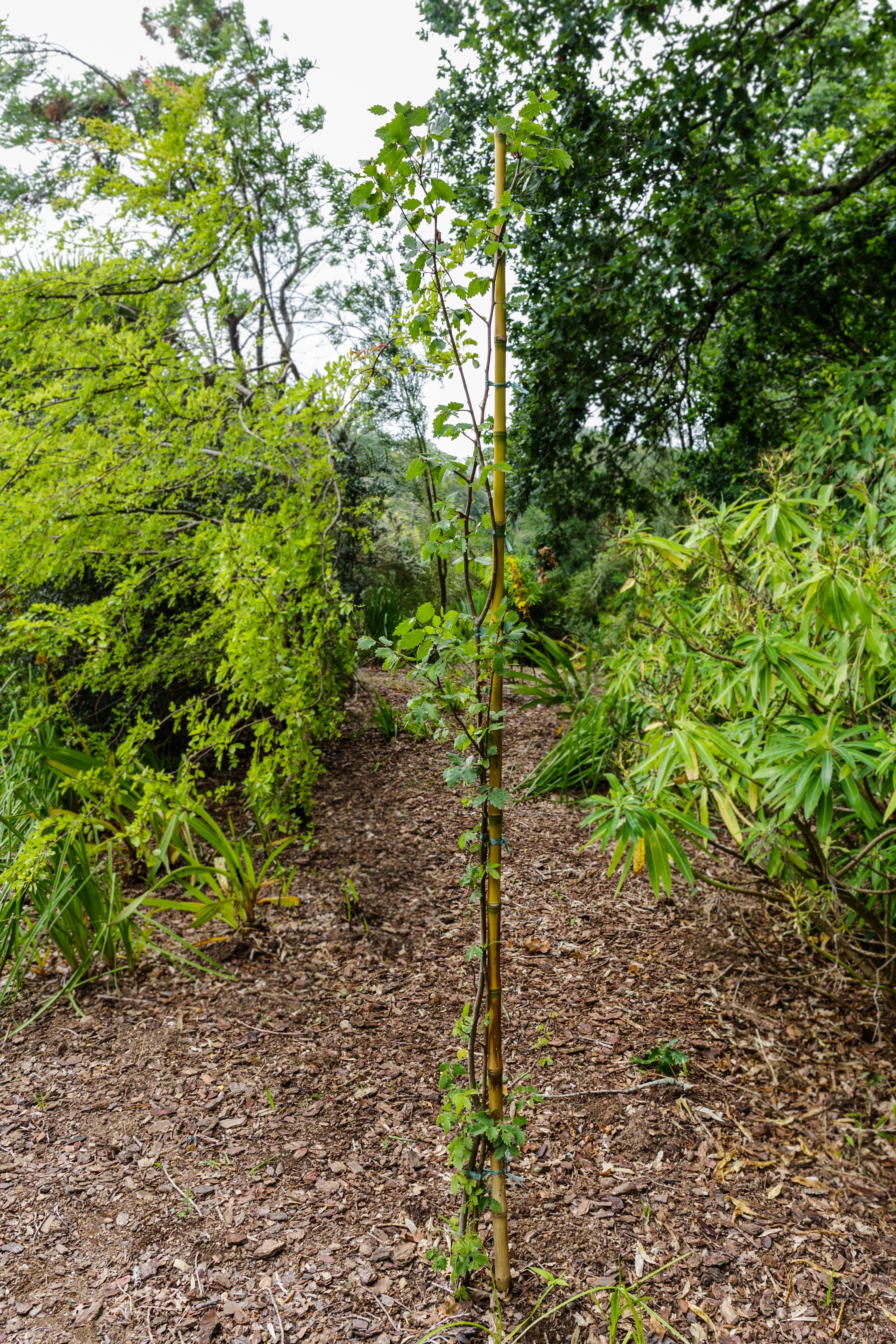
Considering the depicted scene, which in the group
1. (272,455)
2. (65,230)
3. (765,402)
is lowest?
(272,455)

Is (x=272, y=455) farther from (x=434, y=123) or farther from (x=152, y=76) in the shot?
(x=152, y=76)

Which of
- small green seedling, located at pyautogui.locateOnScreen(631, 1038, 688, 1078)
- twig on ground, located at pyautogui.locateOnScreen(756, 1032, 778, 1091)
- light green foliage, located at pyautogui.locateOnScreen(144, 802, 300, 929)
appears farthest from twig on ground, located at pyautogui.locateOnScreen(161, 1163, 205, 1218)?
twig on ground, located at pyautogui.locateOnScreen(756, 1032, 778, 1091)

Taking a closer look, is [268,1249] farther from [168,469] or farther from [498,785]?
[168,469]

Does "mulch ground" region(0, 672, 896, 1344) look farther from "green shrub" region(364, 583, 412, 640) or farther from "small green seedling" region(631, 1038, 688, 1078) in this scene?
"green shrub" region(364, 583, 412, 640)

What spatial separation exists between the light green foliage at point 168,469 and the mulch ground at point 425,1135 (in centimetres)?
79

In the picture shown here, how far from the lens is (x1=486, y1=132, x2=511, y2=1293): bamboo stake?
3.93 ft

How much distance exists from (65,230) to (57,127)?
17.1 ft

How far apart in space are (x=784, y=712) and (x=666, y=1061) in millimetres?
961

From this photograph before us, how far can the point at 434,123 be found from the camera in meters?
1.08

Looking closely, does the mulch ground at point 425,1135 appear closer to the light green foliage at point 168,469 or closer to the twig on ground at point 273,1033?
the twig on ground at point 273,1033

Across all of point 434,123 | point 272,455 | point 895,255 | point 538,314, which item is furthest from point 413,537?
point 434,123

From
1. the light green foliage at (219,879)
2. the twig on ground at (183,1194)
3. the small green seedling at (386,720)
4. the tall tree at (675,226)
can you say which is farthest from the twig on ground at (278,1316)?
the tall tree at (675,226)

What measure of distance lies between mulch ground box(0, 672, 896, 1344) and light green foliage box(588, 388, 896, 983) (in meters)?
0.37

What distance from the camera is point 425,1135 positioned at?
5.87ft
